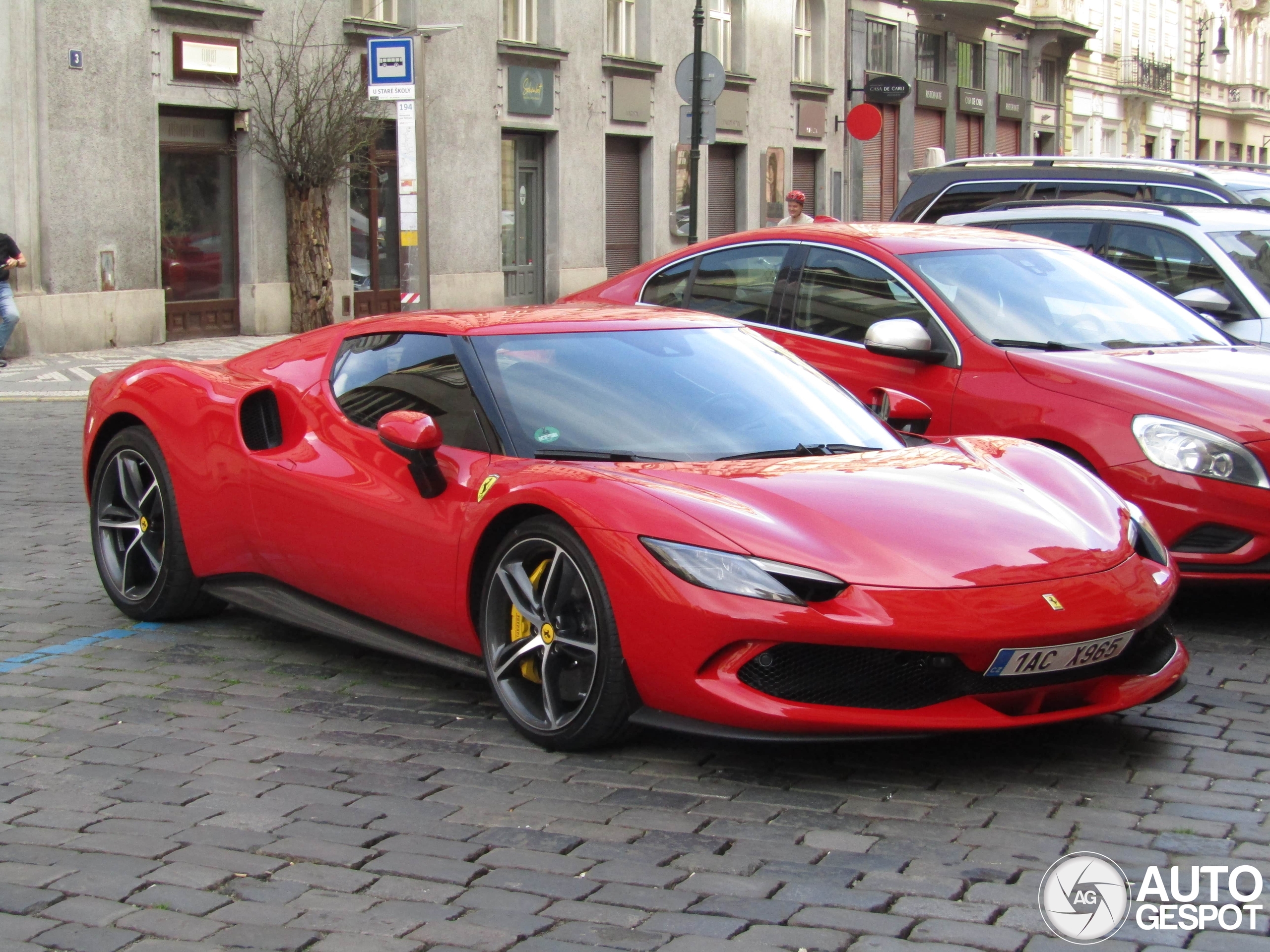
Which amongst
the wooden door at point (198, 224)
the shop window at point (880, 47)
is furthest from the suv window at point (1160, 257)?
the shop window at point (880, 47)

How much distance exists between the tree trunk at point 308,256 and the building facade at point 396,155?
19 cm

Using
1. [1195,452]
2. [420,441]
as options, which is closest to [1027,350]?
[1195,452]

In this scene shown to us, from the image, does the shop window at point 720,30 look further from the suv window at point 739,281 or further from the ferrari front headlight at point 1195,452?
the ferrari front headlight at point 1195,452

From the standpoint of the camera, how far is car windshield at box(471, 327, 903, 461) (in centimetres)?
502

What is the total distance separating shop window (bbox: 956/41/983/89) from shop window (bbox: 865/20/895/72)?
4.05 meters

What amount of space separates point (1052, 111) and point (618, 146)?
2399 centimetres

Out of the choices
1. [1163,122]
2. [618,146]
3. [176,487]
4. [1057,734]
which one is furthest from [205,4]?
[1163,122]

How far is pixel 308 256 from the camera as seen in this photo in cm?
2241

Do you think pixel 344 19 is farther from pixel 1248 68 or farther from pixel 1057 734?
pixel 1248 68

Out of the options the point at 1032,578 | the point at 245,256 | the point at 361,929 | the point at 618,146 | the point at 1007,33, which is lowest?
the point at 361,929

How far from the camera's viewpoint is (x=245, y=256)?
72.3 feet

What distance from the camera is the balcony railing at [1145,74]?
55625 millimetres

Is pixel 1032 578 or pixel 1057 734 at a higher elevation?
pixel 1032 578

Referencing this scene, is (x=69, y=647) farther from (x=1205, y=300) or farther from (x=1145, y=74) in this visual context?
(x=1145, y=74)
